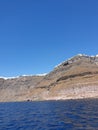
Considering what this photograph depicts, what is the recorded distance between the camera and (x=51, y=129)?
177 feet

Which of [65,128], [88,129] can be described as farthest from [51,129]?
[88,129]

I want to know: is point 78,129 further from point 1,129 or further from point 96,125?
point 1,129

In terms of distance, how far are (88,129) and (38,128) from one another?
10668 mm

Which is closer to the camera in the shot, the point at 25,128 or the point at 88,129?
the point at 88,129

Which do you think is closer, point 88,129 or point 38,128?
point 88,129

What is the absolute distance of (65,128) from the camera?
5438cm

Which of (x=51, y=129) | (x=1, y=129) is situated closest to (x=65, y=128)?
(x=51, y=129)

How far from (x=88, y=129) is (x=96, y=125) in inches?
177

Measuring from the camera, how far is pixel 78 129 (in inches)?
2034

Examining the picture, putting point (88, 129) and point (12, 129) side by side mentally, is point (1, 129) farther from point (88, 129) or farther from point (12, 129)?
point (88, 129)

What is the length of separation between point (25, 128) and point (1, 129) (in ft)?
15.3

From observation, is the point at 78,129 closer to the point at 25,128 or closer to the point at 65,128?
the point at 65,128

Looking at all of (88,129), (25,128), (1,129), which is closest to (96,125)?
(88,129)

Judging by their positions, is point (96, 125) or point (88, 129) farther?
point (96, 125)
